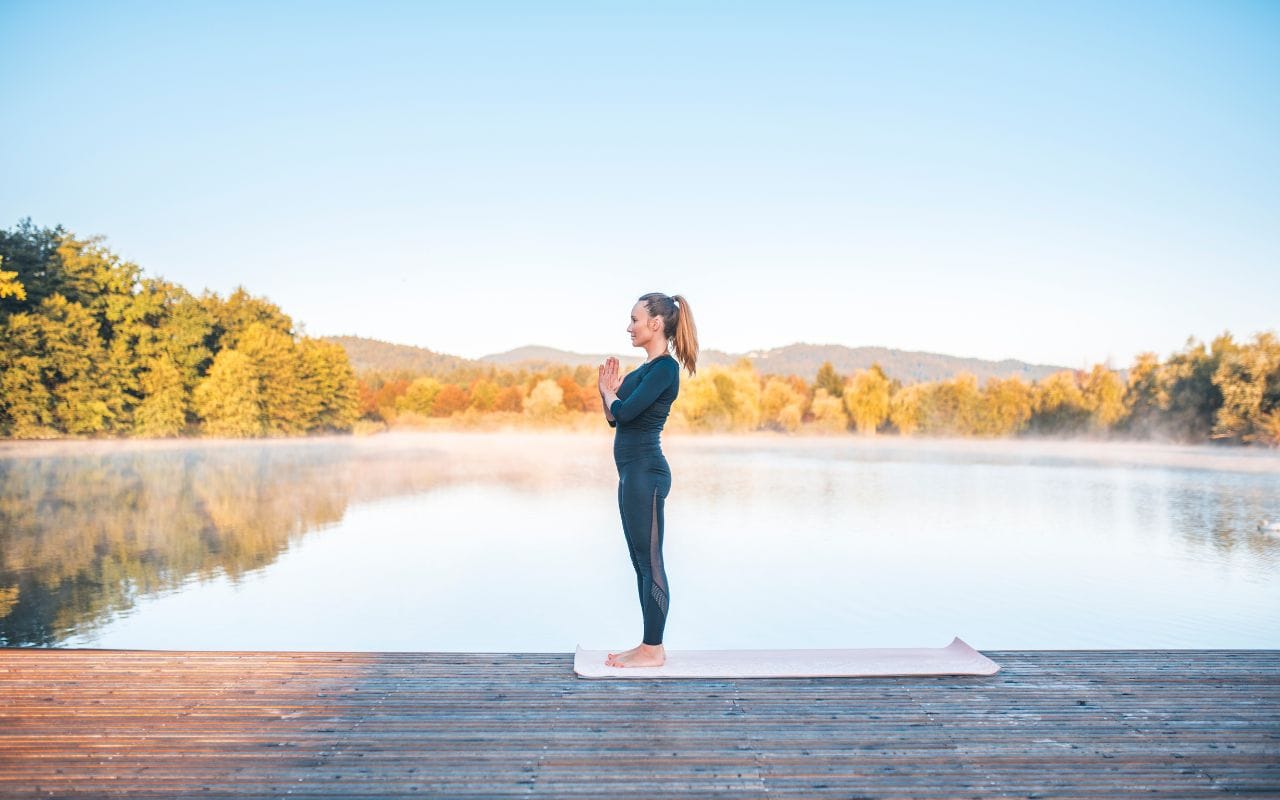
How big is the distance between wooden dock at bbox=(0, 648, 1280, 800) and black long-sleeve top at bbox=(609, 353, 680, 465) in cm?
81

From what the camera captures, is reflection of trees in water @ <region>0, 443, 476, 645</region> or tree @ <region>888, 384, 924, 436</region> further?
tree @ <region>888, 384, 924, 436</region>

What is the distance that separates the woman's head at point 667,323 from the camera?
318 cm

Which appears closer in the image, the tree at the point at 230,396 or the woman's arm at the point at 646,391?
the woman's arm at the point at 646,391

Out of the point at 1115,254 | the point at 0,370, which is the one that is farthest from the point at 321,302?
the point at 1115,254

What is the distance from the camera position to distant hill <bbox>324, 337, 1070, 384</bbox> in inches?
1068

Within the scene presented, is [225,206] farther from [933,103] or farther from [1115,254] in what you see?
[1115,254]

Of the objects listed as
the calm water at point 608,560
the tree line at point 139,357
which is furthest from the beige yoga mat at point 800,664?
the tree line at point 139,357

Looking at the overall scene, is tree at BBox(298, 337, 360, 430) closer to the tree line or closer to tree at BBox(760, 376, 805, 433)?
the tree line

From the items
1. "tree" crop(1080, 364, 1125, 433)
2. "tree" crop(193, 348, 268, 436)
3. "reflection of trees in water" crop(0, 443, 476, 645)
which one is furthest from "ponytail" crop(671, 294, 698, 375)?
"tree" crop(1080, 364, 1125, 433)

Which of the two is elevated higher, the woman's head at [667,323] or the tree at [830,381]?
the tree at [830,381]

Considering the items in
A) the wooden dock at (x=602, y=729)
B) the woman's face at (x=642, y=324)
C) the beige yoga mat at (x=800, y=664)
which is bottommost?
the wooden dock at (x=602, y=729)

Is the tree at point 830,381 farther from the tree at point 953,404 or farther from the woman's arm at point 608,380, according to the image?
the woman's arm at point 608,380

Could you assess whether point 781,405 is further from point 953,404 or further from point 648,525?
point 648,525

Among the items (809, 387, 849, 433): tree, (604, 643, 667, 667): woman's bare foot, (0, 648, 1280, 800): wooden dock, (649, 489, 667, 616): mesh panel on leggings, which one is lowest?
(0, 648, 1280, 800): wooden dock
